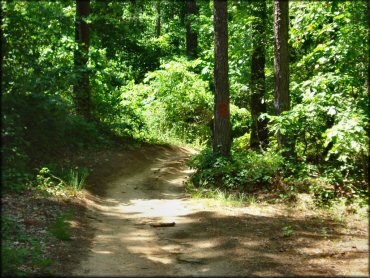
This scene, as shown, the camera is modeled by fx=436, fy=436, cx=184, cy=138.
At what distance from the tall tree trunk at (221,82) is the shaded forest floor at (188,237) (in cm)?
212

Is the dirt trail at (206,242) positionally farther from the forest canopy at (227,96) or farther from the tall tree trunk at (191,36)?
the tall tree trunk at (191,36)

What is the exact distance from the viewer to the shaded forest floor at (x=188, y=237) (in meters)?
6.86

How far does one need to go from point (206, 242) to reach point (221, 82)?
20.3 feet

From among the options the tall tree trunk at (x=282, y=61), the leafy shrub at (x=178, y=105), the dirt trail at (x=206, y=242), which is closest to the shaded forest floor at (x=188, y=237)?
the dirt trail at (x=206, y=242)

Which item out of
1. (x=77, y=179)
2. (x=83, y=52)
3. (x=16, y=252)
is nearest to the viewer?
(x=16, y=252)

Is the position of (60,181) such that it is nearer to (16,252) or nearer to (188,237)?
(188,237)

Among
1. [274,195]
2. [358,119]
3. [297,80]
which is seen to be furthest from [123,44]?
[358,119]

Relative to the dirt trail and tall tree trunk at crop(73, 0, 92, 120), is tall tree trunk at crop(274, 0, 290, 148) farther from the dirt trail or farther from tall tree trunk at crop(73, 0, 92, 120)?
tall tree trunk at crop(73, 0, 92, 120)

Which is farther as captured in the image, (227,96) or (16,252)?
(227,96)

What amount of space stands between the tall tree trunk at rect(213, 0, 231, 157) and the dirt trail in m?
2.18

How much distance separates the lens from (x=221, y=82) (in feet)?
43.2

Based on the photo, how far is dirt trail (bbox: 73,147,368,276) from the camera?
680cm

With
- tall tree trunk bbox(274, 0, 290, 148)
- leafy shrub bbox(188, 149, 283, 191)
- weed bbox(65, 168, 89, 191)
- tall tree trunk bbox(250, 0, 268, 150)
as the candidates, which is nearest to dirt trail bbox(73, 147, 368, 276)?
weed bbox(65, 168, 89, 191)

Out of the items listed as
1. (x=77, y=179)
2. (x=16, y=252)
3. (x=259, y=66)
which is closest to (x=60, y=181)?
(x=77, y=179)
